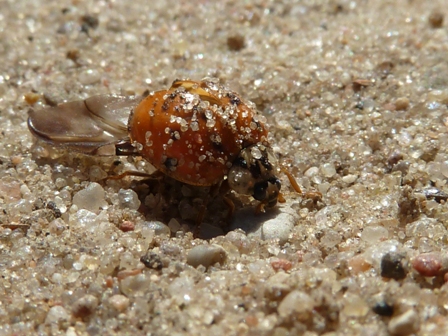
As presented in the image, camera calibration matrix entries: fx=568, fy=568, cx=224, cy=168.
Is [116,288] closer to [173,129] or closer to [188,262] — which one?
[188,262]

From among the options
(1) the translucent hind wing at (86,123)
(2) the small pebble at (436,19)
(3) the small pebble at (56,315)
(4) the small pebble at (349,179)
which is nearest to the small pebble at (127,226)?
(1) the translucent hind wing at (86,123)

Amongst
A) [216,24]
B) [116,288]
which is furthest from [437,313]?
[216,24]

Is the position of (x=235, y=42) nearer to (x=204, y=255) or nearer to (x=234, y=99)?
(x=234, y=99)

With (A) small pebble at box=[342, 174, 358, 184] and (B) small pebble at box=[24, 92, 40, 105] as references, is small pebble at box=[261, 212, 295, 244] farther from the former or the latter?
(B) small pebble at box=[24, 92, 40, 105]

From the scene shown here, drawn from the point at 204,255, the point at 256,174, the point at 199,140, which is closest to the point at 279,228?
the point at 256,174

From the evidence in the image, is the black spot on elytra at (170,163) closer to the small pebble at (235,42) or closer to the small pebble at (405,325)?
the small pebble at (405,325)

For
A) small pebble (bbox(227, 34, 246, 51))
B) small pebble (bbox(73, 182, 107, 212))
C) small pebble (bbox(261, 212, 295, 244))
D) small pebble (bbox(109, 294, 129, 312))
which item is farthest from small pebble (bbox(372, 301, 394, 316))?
small pebble (bbox(227, 34, 246, 51))
